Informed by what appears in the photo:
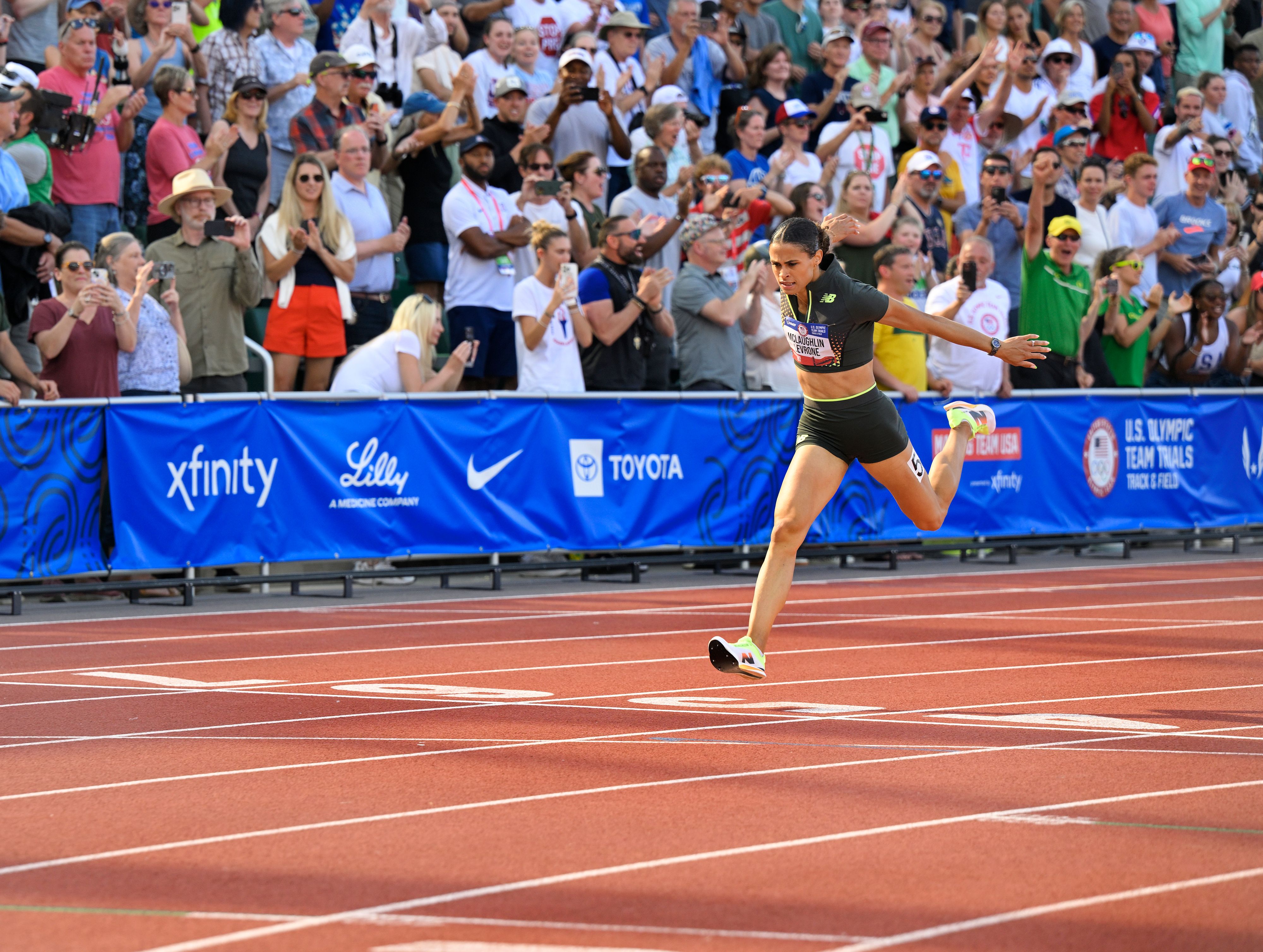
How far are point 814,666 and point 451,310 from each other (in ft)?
21.3

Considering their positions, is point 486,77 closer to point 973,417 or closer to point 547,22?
point 547,22

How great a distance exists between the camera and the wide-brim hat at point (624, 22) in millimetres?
18438

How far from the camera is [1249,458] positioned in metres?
19.0

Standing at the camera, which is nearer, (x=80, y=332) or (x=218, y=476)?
(x=80, y=332)

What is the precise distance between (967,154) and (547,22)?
201 inches

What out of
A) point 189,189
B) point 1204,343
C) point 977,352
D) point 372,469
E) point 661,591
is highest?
point 189,189

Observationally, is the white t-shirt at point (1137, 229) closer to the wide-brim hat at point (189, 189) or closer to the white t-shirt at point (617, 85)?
the white t-shirt at point (617, 85)

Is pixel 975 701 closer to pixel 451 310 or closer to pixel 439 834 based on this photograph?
pixel 439 834

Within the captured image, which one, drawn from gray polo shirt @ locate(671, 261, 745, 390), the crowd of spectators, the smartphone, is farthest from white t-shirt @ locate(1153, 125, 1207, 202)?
the smartphone

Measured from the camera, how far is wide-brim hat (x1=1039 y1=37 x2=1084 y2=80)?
71.3 feet

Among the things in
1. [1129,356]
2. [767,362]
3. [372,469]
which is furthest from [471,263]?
[1129,356]

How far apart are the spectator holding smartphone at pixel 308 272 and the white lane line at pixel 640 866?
9.32 meters

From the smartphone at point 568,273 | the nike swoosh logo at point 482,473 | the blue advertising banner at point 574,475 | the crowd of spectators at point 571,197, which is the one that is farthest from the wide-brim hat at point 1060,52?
the nike swoosh logo at point 482,473

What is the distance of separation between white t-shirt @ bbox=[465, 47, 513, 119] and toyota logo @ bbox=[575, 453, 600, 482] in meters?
3.95
